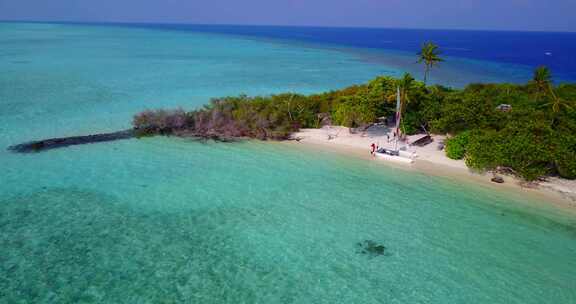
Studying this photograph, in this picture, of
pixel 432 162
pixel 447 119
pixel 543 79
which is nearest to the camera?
pixel 432 162

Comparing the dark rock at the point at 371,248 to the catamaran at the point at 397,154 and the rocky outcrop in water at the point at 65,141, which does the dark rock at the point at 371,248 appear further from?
the rocky outcrop in water at the point at 65,141

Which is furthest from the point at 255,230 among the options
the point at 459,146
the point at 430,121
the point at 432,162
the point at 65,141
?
the point at 65,141

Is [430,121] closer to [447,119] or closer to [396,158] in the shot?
[447,119]

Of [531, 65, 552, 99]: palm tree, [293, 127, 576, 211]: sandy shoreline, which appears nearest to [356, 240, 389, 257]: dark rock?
[293, 127, 576, 211]: sandy shoreline

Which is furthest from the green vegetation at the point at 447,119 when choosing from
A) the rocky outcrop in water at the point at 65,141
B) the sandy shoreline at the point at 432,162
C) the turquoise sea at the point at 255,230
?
the turquoise sea at the point at 255,230

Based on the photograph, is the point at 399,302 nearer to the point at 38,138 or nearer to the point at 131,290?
the point at 131,290
